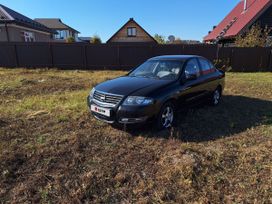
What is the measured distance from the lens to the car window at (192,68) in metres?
5.09

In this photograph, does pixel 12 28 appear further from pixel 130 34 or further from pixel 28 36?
pixel 130 34

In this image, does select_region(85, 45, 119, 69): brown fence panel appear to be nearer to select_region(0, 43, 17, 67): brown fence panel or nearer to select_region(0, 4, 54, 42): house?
select_region(0, 43, 17, 67): brown fence panel

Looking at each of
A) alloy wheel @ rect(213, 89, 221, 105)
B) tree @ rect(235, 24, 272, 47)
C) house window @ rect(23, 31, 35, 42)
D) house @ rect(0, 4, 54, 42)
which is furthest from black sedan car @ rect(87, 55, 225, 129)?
house window @ rect(23, 31, 35, 42)

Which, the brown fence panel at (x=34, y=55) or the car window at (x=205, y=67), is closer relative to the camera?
the car window at (x=205, y=67)

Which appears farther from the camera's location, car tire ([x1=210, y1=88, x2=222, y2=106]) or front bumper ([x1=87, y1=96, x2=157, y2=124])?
car tire ([x1=210, y1=88, x2=222, y2=106])

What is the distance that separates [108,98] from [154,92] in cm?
86

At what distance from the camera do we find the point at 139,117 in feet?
13.3

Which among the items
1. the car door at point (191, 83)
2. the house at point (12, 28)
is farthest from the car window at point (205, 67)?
the house at point (12, 28)

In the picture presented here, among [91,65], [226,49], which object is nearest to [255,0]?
[226,49]

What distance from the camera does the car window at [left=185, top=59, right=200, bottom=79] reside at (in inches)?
200

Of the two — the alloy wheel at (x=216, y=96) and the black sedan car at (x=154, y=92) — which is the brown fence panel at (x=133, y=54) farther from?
the black sedan car at (x=154, y=92)

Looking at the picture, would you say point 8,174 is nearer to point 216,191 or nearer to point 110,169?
point 110,169

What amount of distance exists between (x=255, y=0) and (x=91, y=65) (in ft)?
56.7

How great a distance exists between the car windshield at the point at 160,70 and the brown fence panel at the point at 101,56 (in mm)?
9261
